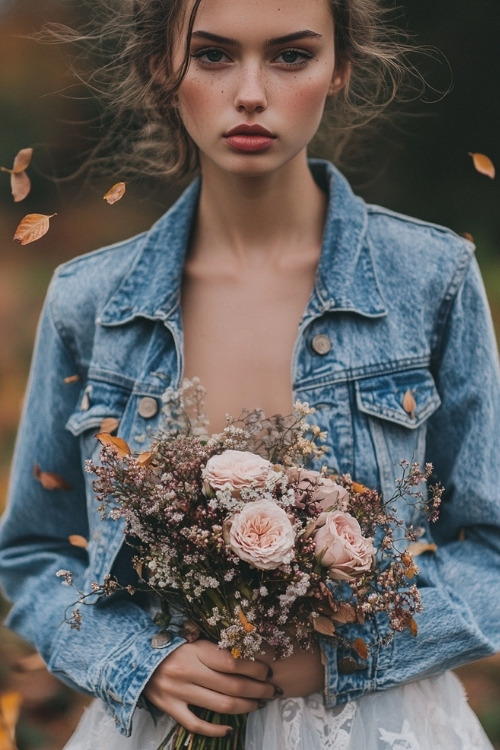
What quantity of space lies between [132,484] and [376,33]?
114 centimetres

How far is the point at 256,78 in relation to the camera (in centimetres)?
193

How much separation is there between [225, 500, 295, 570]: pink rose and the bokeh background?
1.92 meters

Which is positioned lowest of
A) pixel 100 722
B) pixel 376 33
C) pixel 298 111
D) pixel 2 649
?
pixel 2 649

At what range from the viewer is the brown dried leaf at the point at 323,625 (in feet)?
5.59

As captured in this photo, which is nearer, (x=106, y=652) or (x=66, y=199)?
(x=106, y=652)

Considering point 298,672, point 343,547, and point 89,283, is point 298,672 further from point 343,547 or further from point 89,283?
point 89,283

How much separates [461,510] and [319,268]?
1.81 feet

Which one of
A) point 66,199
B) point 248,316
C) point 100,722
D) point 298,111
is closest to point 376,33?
point 298,111

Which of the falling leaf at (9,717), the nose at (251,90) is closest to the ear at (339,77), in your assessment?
the nose at (251,90)

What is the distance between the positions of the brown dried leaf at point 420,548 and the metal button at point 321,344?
41 cm

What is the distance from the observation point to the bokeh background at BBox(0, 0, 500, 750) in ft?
13.9

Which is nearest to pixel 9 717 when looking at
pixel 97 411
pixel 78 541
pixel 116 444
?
pixel 78 541

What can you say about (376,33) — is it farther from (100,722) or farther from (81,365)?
(100,722)

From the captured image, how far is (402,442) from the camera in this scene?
2.06 meters
